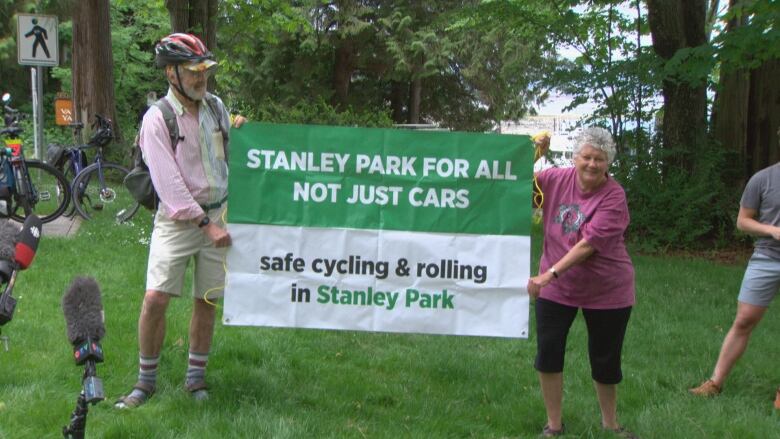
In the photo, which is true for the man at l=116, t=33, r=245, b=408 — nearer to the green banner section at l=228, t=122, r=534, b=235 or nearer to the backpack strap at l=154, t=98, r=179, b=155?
the backpack strap at l=154, t=98, r=179, b=155

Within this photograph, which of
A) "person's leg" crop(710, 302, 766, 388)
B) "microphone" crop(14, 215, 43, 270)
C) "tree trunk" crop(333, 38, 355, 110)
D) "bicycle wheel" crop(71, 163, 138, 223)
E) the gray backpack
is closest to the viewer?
"microphone" crop(14, 215, 43, 270)

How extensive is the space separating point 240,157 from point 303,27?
2277 centimetres

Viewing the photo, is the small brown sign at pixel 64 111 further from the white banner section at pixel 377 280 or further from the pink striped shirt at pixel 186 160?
the white banner section at pixel 377 280

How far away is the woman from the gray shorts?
1.43 metres

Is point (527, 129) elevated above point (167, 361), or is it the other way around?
point (527, 129)

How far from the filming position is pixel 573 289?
14.4 ft

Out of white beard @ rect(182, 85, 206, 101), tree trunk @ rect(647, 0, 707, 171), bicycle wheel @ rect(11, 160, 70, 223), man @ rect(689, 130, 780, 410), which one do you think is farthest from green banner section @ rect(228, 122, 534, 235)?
tree trunk @ rect(647, 0, 707, 171)

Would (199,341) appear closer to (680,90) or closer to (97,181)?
(97,181)

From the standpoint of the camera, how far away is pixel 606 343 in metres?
4.51

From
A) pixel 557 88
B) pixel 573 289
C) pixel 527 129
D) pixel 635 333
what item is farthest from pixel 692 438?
pixel 527 129

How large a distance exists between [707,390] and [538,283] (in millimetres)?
1983

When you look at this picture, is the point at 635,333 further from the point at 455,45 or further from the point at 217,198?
the point at 455,45

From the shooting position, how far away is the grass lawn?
180 inches

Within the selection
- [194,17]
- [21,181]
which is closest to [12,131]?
[21,181]
